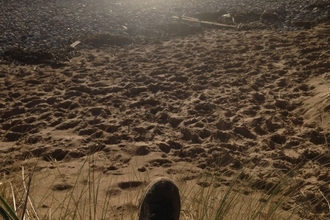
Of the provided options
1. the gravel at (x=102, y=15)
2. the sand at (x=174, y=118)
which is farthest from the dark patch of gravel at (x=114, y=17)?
the sand at (x=174, y=118)

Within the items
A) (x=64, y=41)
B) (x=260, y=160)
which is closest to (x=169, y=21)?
(x=64, y=41)

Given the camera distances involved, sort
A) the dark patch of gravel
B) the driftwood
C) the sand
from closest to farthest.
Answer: the sand
the dark patch of gravel
the driftwood

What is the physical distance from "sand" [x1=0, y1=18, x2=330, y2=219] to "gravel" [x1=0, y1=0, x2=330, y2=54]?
2.94ft

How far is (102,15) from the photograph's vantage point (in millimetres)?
8320

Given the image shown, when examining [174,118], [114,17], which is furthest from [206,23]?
[174,118]

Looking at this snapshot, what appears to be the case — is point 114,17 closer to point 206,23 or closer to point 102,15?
point 102,15

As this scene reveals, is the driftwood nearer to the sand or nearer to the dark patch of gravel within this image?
the dark patch of gravel

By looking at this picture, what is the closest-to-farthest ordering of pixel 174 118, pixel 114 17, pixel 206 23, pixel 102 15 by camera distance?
pixel 174 118 → pixel 206 23 → pixel 114 17 → pixel 102 15

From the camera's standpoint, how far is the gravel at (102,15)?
22.7ft

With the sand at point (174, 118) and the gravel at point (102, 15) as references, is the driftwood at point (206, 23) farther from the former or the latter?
the sand at point (174, 118)

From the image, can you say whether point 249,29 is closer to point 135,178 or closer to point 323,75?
point 323,75

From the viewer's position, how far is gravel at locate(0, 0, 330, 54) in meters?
6.91

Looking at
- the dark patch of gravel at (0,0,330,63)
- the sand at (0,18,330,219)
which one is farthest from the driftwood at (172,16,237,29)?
the sand at (0,18,330,219)

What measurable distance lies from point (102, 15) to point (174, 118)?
4838 millimetres
